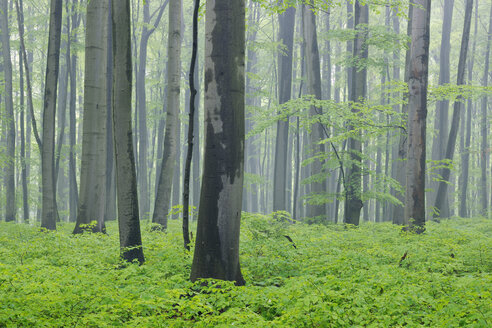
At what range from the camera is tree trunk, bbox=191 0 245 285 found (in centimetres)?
446

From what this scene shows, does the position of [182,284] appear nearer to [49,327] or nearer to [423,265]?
[49,327]

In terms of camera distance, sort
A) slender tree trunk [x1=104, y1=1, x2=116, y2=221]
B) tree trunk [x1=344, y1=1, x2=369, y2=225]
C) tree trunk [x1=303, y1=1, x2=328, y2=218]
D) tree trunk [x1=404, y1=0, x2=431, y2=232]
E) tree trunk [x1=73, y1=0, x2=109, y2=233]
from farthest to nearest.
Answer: tree trunk [x1=303, y1=1, x2=328, y2=218]
slender tree trunk [x1=104, y1=1, x2=116, y2=221]
tree trunk [x1=344, y1=1, x2=369, y2=225]
tree trunk [x1=73, y1=0, x2=109, y2=233]
tree trunk [x1=404, y1=0, x2=431, y2=232]

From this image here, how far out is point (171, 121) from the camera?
1015 cm

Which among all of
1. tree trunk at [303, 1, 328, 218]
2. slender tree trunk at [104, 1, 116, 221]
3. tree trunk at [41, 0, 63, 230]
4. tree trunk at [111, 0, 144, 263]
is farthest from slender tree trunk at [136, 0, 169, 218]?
tree trunk at [111, 0, 144, 263]

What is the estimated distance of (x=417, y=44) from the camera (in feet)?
30.8

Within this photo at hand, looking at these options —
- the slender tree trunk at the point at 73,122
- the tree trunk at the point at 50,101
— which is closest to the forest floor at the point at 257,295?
the tree trunk at the point at 50,101

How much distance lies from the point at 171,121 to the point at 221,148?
6.01 m

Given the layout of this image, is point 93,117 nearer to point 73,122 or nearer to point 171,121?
point 171,121

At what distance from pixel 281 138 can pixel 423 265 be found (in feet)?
40.3

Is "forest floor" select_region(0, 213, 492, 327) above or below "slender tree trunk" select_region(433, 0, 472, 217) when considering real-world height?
below

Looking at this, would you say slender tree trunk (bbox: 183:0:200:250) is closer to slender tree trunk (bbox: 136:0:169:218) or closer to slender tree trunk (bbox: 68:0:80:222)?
slender tree trunk (bbox: 68:0:80:222)

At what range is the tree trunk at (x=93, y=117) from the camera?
30.8 feet

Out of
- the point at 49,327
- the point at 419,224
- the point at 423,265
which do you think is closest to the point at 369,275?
the point at 423,265

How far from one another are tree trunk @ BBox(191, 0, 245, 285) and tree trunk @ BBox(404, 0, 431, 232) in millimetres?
6232
